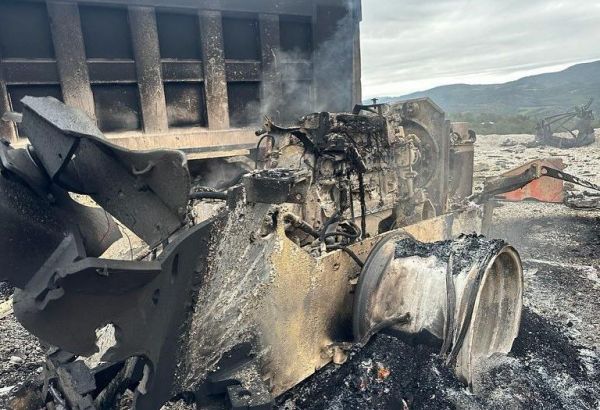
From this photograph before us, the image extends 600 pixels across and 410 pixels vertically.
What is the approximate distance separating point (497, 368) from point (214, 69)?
14.4 feet

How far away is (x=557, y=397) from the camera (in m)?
2.79

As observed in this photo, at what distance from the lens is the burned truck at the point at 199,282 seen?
1644 mm

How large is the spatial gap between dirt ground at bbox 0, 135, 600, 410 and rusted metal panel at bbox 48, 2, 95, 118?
220 cm

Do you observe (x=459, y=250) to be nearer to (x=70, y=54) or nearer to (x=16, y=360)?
(x=16, y=360)

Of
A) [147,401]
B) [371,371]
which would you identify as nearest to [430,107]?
[371,371]

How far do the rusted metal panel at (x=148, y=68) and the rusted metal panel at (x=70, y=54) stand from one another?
54 cm

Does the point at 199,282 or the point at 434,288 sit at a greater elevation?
the point at 199,282

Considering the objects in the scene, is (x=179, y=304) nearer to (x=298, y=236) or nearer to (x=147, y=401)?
(x=147, y=401)

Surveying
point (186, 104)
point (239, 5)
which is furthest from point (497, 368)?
point (239, 5)

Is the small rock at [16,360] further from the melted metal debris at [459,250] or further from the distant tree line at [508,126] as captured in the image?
the distant tree line at [508,126]

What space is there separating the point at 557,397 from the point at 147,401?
8.09 ft

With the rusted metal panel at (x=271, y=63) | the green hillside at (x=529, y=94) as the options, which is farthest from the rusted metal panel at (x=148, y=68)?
the green hillside at (x=529, y=94)

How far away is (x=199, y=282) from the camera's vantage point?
6.53ft

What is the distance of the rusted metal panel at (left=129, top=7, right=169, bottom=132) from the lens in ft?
16.3
